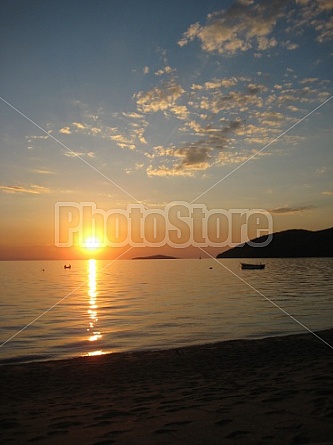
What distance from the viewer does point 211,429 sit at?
7883 millimetres

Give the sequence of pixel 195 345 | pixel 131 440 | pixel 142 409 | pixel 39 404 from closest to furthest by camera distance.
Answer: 1. pixel 131 440
2. pixel 142 409
3. pixel 39 404
4. pixel 195 345

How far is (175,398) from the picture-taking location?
10.6 m

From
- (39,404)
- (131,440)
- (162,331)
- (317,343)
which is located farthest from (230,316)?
(131,440)

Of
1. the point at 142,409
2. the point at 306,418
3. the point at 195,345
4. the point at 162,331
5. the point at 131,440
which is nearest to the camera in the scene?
the point at 131,440

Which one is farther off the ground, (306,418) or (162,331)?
(306,418)

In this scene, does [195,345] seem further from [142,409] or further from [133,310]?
[133,310]

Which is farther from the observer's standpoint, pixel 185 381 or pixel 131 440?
pixel 185 381

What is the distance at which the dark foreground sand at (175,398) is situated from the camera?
7.77m

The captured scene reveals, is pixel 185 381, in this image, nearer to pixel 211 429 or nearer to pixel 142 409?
pixel 142 409

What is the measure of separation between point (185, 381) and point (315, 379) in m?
4.09

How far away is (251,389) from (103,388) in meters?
4.78

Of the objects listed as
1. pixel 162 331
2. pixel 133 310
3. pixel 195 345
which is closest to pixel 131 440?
pixel 195 345

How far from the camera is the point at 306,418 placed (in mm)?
8109

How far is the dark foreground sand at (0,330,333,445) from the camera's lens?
Result: 777 cm
